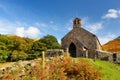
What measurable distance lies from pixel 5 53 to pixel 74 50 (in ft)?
48.5

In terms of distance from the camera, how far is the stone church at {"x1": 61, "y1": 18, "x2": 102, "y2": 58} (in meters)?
44.3

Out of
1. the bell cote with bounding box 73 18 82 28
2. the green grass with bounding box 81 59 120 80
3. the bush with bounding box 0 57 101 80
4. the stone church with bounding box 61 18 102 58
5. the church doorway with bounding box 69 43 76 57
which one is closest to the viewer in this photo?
the bush with bounding box 0 57 101 80

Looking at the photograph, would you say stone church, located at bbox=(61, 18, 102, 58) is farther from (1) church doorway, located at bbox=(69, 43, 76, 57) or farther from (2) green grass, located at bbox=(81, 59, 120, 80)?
(2) green grass, located at bbox=(81, 59, 120, 80)

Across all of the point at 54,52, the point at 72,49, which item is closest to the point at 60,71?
the point at 54,52

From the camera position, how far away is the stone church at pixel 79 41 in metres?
44.3

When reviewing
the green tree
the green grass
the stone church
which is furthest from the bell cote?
the green grass

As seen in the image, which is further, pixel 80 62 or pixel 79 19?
pixel 79 19

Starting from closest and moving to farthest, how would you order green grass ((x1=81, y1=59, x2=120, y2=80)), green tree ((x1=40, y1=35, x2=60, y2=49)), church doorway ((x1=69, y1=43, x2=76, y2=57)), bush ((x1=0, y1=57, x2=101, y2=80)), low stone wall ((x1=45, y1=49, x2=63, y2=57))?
bush ((x1=0, y1=57, x2=101, y2=80)) → green grass ((x1=81, y1=59, x2=120, y2=80)) → low stone wall ((x1=45, y1=49, x2=63, y2=57)) → church doorway ((x1=69, y1=43, x2=76, y2=57)) → green tree ((x1=40, y1=35, x2=60, y2=49))

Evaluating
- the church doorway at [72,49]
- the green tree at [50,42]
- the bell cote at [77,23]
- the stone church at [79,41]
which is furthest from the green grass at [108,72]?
the green tree at [50,42]

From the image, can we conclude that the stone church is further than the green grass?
Yes

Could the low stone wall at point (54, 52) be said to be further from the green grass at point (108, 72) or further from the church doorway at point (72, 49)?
the church doorway at point (72, 49)

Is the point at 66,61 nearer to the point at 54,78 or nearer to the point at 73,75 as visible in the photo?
the point at 73,75

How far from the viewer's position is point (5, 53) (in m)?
45.0

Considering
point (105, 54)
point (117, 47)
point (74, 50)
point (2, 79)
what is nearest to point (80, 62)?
point (2, 79)
